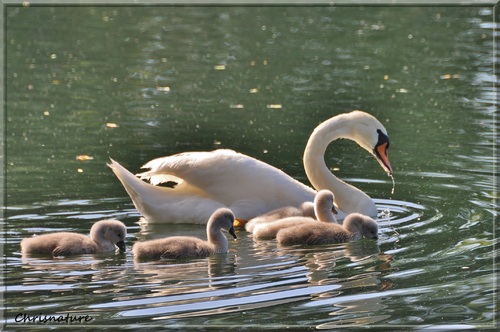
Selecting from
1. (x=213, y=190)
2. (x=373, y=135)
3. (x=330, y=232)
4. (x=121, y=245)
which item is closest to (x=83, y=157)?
(x=213, y=190)

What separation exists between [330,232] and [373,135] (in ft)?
6.45

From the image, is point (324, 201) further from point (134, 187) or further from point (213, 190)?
point (134, 187)

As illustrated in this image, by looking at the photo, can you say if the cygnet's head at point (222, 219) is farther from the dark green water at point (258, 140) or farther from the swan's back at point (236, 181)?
the swan's back at point (236, 181)

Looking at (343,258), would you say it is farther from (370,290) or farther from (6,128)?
(6,128)

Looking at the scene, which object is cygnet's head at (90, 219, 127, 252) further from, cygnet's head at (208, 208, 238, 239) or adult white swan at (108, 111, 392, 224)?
adult white swan at (108, 111, 392, 224)

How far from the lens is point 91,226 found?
9789mm

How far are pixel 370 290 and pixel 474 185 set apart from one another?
3.74 meters

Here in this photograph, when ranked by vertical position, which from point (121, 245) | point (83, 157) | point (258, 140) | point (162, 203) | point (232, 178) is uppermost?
point (258, 140)

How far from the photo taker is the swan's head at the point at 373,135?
11078 millimetres

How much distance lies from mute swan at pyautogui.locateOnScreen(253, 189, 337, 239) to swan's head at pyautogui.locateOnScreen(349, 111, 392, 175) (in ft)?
4.64

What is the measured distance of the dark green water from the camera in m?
7.68

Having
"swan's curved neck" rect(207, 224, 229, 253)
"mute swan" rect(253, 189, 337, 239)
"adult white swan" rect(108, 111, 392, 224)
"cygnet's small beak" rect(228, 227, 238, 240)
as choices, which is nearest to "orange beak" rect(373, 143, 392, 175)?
"adult white swan" rect(108, 111, 392, 224)

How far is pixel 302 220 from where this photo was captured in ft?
31.4

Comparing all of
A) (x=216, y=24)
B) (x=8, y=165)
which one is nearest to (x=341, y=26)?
(x=216, y=24)
